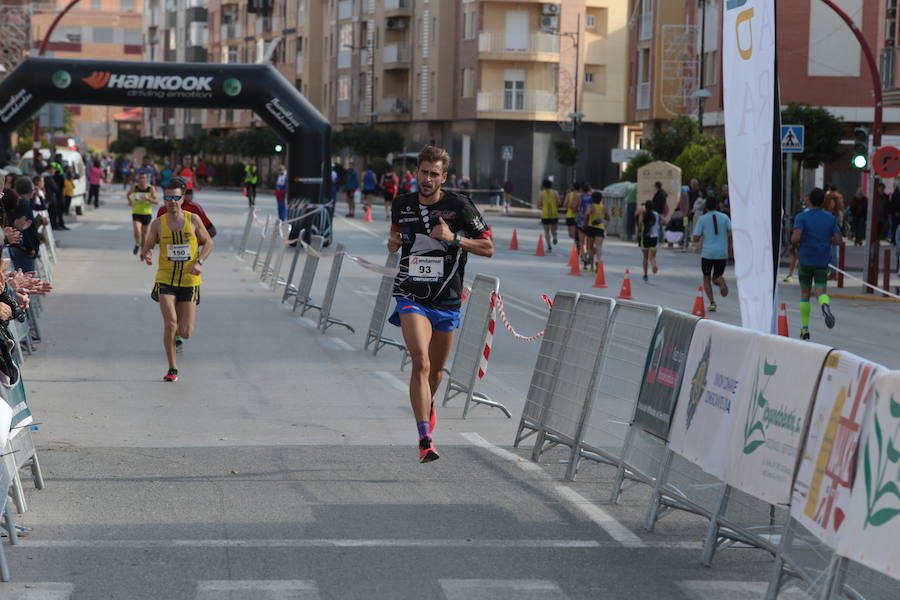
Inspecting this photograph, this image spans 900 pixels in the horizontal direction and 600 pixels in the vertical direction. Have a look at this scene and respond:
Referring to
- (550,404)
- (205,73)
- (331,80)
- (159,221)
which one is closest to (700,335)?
(550,404)

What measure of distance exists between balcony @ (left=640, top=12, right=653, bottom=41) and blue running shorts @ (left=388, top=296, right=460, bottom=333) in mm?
57388

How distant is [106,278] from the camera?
25406 mm

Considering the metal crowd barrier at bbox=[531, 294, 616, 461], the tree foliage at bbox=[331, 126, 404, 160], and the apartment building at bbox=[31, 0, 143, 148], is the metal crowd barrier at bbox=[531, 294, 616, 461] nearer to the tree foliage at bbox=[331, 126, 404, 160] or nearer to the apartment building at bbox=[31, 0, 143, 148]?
the tree foliage at bbox=[331, 126, 404, 160]

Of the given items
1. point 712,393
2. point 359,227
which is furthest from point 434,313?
point 359,227

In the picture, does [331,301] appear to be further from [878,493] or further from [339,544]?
[878,493]

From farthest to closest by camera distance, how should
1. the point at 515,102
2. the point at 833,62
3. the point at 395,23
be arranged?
the point at 395,23 < the point at 515,102 < the point at 833,62

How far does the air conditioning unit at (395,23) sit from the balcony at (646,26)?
2498cm

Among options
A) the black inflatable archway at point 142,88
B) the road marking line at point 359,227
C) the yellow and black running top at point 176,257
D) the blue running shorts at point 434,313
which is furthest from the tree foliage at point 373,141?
the blue running shorts at point 434,313

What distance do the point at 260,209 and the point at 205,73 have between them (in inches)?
849

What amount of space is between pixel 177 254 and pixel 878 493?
917 cm

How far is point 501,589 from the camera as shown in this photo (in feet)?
20.6

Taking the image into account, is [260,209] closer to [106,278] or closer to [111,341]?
[106,278]

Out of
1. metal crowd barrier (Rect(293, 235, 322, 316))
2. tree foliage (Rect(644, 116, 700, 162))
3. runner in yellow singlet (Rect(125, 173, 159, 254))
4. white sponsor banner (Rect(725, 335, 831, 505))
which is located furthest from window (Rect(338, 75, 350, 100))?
white sponsor banner (Rect(725, 335, 831, 505))

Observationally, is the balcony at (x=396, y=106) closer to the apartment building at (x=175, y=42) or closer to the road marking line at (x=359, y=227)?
the apartment building at (x=175, y=42)
